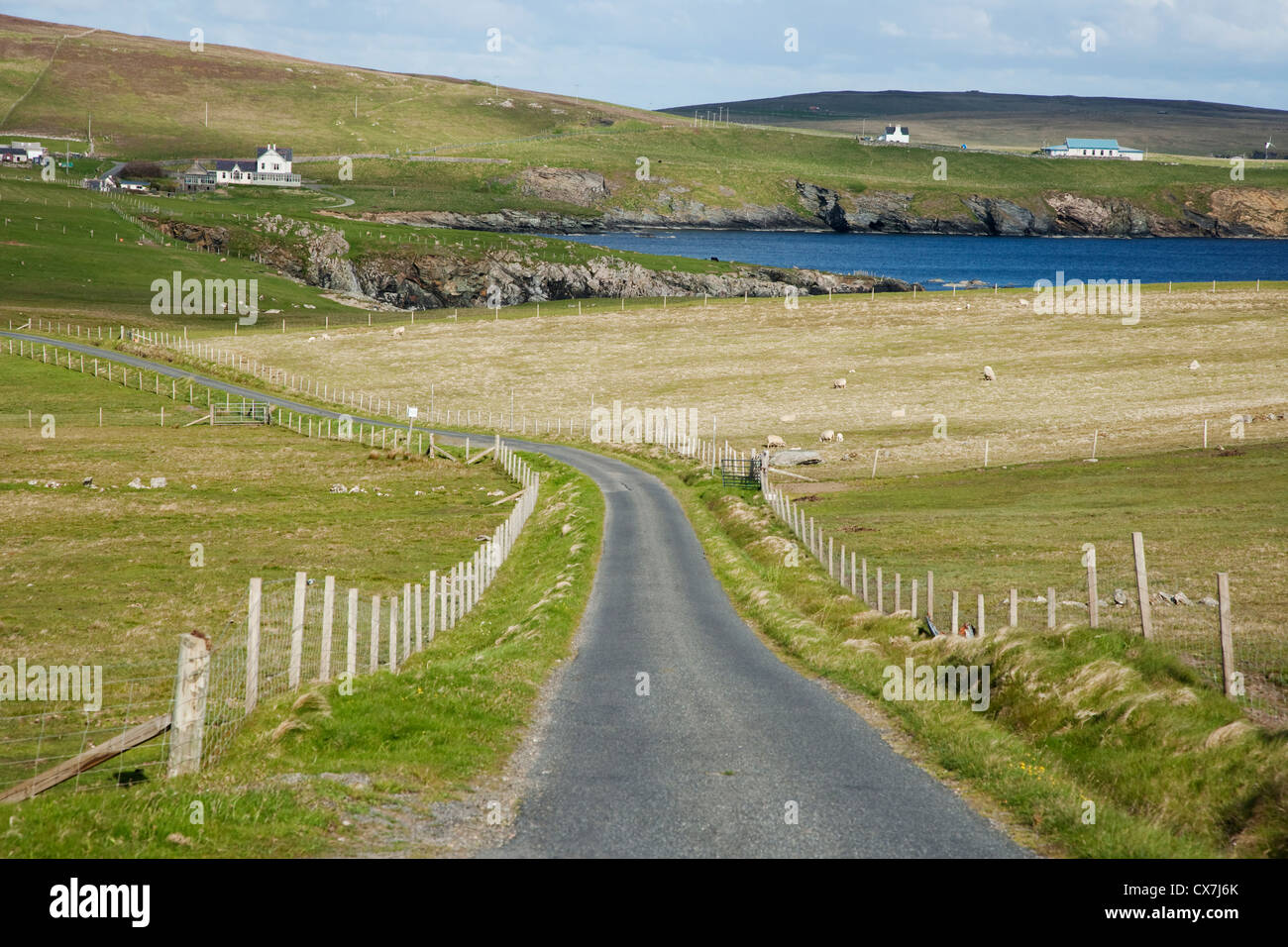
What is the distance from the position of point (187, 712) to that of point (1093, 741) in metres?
12.9

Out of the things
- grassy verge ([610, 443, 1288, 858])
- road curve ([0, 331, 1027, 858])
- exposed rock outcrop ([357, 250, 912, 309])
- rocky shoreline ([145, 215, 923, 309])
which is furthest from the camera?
exposed rock outcrop ([357, 250, 912, 309])

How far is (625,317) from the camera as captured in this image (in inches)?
5394

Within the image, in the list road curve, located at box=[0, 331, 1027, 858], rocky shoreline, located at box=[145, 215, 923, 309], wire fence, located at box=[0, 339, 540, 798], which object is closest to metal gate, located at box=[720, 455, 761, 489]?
wire fence, located at box=[0, 339, 540, 798]

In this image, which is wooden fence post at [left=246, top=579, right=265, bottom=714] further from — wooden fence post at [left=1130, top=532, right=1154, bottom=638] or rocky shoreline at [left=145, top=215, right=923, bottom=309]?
rocky shoreline at [left=145, top=215, right=923, bottom=309]

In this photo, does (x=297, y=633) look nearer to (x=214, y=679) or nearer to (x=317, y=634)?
(x=214, y=679)

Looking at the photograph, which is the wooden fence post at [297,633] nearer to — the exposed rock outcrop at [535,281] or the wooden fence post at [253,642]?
the wooden fence post at [253,642]

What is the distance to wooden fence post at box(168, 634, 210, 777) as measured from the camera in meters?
14.2

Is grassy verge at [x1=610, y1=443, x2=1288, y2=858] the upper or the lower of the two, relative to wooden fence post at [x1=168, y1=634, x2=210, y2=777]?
lower

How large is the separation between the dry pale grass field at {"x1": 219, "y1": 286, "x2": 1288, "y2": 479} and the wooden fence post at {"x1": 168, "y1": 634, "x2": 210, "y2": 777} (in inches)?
1931

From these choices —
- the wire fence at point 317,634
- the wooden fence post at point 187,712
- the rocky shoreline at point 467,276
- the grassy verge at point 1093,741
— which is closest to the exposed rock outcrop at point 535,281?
the rocky shoreline at point 467,276

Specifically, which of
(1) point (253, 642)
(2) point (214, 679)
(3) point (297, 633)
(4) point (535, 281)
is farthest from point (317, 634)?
(4) point (535, 281)

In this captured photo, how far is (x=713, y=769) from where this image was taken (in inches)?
642

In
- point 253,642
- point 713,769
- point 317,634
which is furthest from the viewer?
point 317,634
